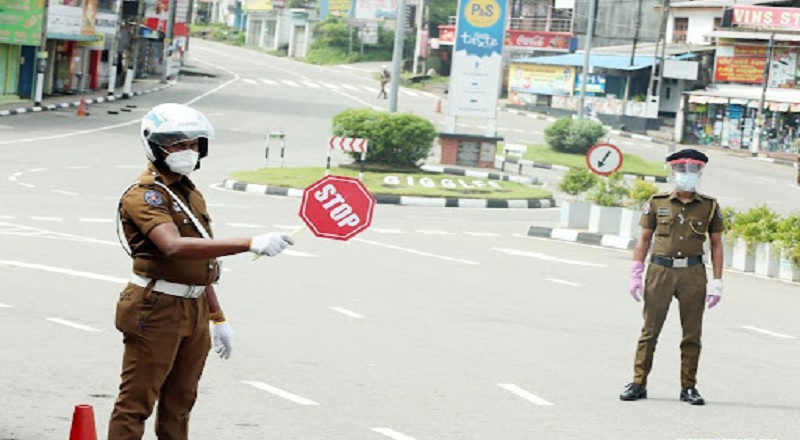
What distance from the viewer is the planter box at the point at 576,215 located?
2645cm

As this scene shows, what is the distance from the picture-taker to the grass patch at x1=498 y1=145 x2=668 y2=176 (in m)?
46.7

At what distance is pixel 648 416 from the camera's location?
10594mm

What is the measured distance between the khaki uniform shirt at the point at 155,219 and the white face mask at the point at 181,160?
7 centimetres

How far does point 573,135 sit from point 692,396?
41.0 m

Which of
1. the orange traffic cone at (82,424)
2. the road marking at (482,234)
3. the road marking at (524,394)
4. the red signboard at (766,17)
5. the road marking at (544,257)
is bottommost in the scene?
the road marking at (482,234)

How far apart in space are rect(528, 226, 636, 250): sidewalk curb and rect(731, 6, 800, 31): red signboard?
39.5 metres

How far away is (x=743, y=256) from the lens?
22.2 meters

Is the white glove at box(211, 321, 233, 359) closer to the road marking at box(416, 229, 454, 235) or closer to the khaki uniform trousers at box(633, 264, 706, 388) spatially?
the khaki uniform trousers at box(633, 264, 706, 388)

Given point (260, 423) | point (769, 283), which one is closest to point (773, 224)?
point (769, 283)

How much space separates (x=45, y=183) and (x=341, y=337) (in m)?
15.9

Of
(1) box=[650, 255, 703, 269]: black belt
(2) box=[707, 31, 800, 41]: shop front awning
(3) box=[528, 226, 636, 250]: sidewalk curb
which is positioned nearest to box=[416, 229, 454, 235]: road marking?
(3) box=[528, 226, 636, 250]: sidewalk curb

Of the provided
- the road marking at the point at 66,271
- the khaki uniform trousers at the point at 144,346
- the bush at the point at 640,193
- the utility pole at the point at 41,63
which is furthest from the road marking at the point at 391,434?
the utility pole at the point at 41,63

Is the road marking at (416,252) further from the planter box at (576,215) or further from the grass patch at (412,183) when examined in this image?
the grass patch at (412,183)

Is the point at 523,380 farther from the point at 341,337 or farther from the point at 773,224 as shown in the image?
the point at 773,224
